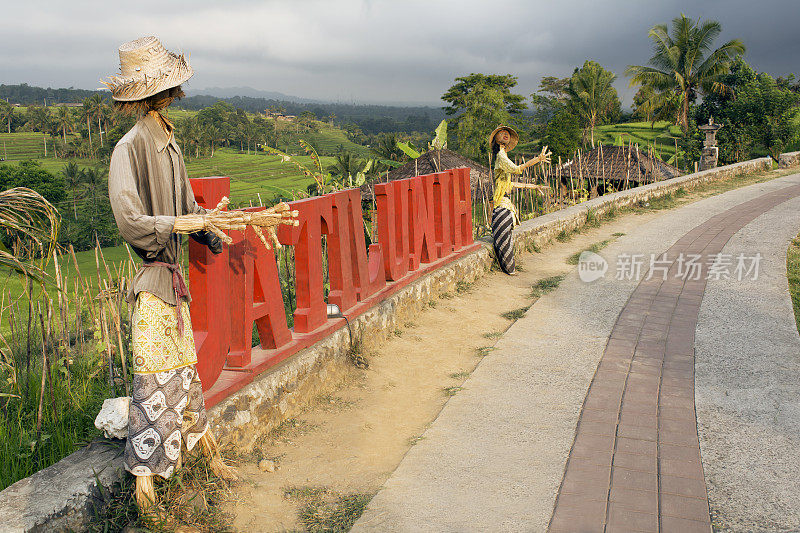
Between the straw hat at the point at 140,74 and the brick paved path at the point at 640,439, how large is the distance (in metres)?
2.68

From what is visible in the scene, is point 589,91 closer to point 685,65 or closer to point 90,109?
point 685,65

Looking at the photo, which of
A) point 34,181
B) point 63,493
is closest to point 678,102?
point 63,493

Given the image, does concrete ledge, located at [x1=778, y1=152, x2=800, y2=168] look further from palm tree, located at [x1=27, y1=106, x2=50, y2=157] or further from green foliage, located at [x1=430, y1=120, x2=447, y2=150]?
palm tree, located at [x1=27, y1=106, x2=50, y2=157]

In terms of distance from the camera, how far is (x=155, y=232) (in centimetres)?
263

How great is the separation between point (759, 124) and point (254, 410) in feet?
90.1

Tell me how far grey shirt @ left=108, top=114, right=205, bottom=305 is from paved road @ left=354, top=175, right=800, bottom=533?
5.07ft

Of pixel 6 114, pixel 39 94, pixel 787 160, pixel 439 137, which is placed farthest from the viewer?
pixel 39 94

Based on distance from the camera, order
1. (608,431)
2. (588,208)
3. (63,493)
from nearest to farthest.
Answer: (63,493) → (608,431) → (588,208)

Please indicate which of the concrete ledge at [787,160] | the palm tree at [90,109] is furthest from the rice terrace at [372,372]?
the palm tree at [90,109]

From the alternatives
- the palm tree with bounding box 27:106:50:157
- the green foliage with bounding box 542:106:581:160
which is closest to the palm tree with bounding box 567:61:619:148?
the green foliage with bounding box 542:106:581:160

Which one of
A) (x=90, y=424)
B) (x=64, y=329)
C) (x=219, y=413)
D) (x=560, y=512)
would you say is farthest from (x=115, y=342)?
(x=560, y=512)

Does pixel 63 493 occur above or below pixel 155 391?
below

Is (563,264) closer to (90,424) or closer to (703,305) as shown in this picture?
(703,305)

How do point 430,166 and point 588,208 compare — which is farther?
point 430,166
